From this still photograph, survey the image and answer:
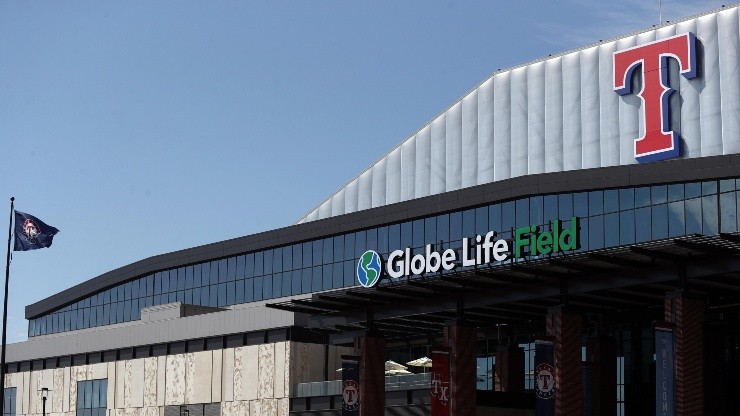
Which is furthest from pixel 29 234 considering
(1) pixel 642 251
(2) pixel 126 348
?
(1) pixel 642 251

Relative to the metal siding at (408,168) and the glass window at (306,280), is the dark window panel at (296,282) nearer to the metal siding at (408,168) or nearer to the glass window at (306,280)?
the glass window at (306,280)

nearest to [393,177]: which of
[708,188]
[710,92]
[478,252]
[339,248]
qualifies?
[339,248]

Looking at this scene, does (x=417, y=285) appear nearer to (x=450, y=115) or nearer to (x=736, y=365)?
(x=736, y=365)

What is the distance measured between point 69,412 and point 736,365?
56830 mm

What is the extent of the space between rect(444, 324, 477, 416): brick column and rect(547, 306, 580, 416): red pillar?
580 centimetres

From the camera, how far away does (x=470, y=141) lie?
98750mm

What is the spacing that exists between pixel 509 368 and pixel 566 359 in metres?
17.1

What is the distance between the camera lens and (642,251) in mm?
55469

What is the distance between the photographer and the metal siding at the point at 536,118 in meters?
93.4

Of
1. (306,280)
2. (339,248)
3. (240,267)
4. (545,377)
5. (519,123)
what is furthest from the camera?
(240,267)

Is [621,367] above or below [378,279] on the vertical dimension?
below

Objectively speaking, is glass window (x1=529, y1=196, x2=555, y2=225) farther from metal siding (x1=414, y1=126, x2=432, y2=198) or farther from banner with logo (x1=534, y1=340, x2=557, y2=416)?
banner with logo (x1=534, y1=340, x2=557, y2=416)

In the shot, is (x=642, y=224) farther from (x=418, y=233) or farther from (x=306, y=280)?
(x=306, y=280)

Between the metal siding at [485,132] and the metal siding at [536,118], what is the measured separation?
3530mm
